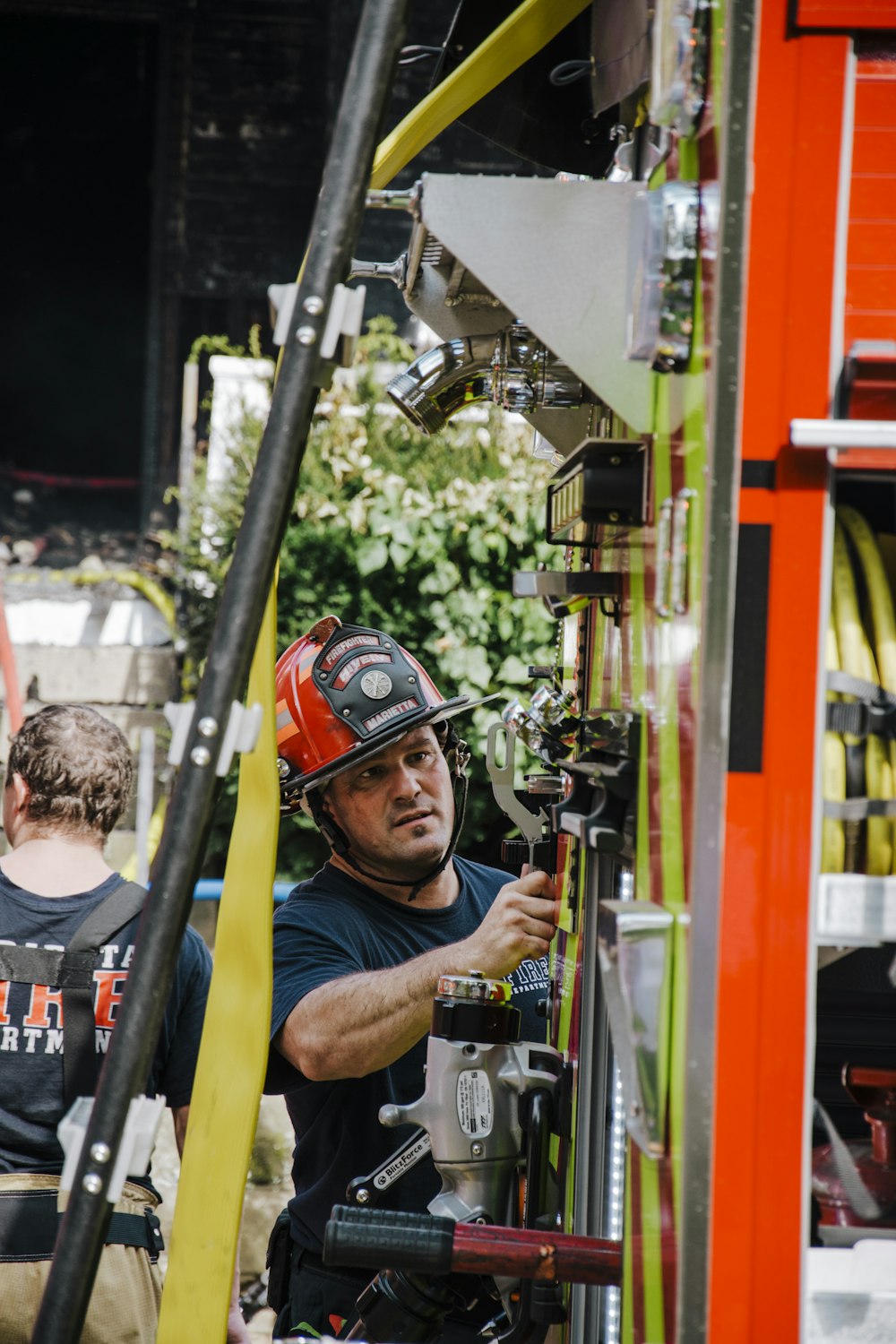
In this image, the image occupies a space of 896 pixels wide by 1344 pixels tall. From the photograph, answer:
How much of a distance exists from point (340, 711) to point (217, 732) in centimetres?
137

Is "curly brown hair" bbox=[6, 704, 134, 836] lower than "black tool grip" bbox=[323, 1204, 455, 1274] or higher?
higher

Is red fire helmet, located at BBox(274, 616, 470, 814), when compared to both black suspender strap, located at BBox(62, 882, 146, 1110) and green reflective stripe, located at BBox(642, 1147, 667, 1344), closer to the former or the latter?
black suspender strap, located at BBox(62, 882, 146, 1110)

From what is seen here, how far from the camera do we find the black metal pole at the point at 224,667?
1324 mm

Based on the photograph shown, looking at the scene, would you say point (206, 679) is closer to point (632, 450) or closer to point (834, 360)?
point (632, 450)

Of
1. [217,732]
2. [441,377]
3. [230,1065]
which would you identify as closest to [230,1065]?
[230,1065]

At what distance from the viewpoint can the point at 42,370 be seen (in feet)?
30.9

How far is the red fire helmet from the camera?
273 cm

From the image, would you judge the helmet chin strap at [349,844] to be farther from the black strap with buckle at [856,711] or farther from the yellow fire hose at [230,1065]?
the black strap with buckle at [856,711]

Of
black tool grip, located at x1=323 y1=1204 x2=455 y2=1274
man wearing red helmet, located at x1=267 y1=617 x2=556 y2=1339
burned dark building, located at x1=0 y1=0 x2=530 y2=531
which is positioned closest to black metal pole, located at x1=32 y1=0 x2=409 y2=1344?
black tool grip, located at x1=323 y1=1204 x2=455 y2=1274

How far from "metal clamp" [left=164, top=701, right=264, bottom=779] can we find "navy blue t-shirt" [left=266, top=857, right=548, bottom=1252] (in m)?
1.20

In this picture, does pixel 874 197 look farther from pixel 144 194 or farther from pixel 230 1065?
pixel 144 194

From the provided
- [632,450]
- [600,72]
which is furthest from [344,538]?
[632,450]

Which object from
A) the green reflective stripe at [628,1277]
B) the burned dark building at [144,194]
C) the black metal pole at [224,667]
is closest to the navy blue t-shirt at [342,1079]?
the green reflective stripe at [628,1277]

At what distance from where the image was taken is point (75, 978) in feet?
8.84
